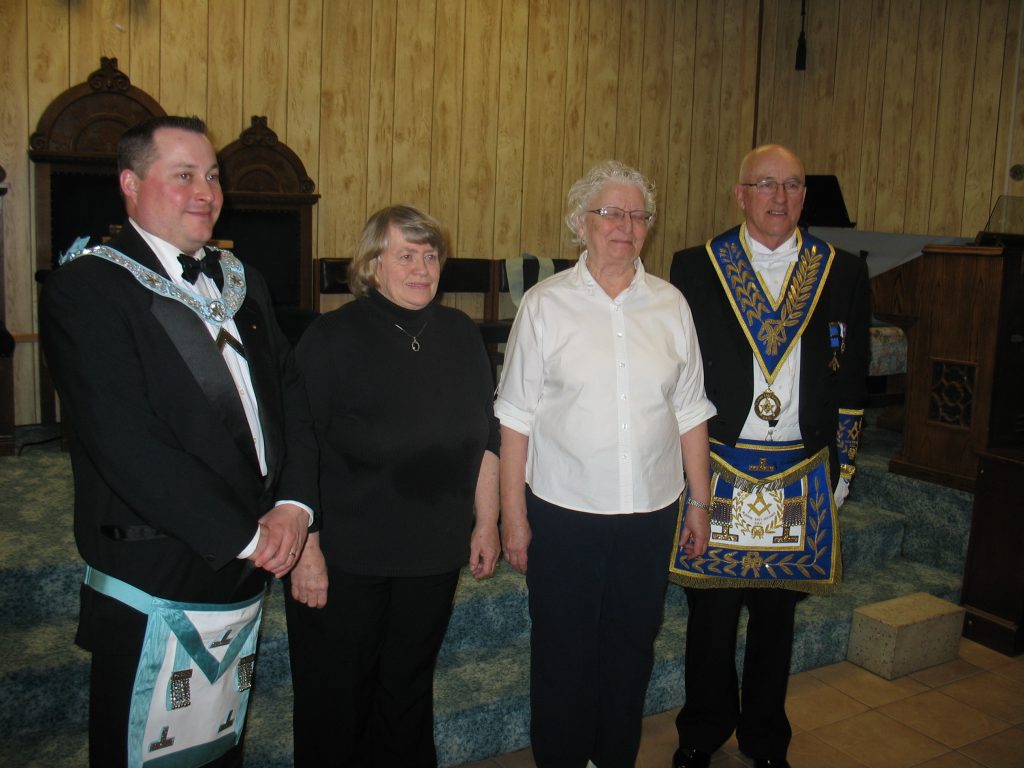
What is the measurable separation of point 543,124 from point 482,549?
4.19 metres

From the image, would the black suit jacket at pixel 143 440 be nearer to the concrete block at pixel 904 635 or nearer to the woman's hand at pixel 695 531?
the woman's hand at pixel 695 531

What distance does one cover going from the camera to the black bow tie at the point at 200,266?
4.96ft

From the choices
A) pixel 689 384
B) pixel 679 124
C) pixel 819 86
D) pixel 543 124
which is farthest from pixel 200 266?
pixel 819 86

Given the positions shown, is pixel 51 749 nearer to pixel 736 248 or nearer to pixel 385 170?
pixel 736 248

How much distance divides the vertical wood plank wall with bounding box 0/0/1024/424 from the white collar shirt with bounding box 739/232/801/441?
10.7ft

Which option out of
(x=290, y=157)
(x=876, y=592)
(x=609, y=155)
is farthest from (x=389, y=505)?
(x=609, y=155)

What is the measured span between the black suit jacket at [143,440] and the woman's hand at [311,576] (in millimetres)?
213

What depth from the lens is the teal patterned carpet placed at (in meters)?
2.29

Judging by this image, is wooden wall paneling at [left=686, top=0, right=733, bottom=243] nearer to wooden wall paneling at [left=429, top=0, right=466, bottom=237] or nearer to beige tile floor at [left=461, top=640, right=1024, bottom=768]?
wooden wall paneling at [left=429, top=0, right=466, bottom=237]

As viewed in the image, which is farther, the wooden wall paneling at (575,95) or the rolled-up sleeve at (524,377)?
the wooden wall paneling at (575,95)

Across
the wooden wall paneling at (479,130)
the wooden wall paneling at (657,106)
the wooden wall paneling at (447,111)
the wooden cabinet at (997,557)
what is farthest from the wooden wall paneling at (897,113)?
the wooden cabinet at (997,557)

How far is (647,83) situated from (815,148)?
1.21 metres

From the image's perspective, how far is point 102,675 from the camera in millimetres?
1466

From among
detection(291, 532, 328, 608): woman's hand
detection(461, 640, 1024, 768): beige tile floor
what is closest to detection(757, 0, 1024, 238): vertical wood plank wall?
detection(461, 640, 1024, 768): beige tile floor
